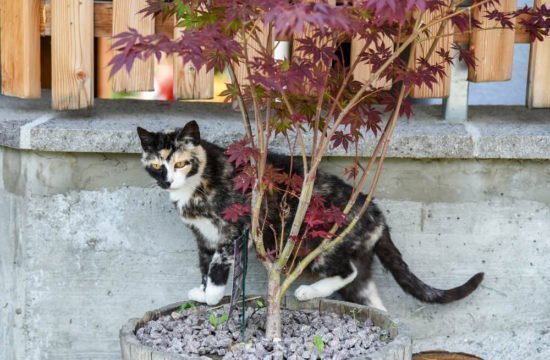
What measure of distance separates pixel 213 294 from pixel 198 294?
137 mm

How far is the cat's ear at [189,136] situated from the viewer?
324 centimetres

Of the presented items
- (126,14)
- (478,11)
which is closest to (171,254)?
(126,14)

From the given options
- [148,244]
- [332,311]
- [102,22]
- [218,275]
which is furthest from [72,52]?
[332,311]

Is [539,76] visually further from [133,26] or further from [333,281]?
[133,26]

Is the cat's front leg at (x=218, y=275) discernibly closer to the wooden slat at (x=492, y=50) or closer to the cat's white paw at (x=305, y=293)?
the cat's white paw at (x=305, y=293)

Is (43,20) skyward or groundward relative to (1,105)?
skyward

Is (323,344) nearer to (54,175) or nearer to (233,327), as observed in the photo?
(233,327)

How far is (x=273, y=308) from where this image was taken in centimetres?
301

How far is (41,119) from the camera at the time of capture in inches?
144

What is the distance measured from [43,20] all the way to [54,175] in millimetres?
681

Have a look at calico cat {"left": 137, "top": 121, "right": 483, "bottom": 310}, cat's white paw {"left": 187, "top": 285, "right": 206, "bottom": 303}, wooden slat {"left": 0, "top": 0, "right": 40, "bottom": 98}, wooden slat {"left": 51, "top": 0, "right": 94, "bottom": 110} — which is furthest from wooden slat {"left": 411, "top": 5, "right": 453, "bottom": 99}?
wooden slat {"left": 0, "top": 0, "right": 40, "bottom": 98}

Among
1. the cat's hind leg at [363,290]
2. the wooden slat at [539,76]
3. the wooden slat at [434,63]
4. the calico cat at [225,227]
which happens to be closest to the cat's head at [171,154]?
the calico cat at [225,227]

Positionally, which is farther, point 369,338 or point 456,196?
point 456,196

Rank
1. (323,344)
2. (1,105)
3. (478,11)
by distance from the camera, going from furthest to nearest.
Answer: (1,105), (478,11), (323,344)
